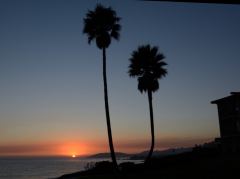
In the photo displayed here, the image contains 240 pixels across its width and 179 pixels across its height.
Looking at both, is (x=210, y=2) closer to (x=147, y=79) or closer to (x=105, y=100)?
(x=105, y=100)

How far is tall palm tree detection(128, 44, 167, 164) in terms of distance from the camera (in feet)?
142

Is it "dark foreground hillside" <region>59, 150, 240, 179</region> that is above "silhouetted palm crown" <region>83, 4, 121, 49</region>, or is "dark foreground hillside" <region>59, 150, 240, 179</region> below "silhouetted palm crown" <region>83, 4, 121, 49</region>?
below

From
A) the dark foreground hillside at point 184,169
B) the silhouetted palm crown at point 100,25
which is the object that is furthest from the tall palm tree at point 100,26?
the dark foreground hillside at point 184,169

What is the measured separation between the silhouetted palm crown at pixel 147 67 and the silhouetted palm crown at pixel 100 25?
21.7 ft

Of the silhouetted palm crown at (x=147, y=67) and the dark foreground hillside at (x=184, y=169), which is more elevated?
the silhouetted palm crown at (x=147, y=67)

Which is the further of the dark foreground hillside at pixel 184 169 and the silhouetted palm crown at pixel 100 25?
the silhouetted palm crown at pixel 100 25

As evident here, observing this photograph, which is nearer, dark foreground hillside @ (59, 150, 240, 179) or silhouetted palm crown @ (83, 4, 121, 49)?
dark foreground hillside @ (59, 150, 240, 179)

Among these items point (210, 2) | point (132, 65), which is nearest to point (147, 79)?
point (132, 65)

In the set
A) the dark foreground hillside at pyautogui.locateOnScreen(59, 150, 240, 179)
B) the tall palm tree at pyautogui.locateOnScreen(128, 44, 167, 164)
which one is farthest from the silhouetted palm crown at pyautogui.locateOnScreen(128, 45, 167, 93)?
the dark foreground hillside at pyautogui.locateOnScreen(59, 150, 240, 179)

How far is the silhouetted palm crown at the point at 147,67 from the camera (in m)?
43.4

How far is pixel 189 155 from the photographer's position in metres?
45.5

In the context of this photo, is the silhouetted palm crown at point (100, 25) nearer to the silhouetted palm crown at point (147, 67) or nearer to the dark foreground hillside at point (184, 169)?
the silhouetted palm crown at point (147, 67)

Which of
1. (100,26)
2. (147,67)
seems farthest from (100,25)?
(147,67)

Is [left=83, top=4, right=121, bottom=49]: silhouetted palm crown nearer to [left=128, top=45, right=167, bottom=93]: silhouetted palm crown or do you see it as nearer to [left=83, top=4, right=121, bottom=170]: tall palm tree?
[left=83, top=4, right=121, bottom=170]: tall palm tree
